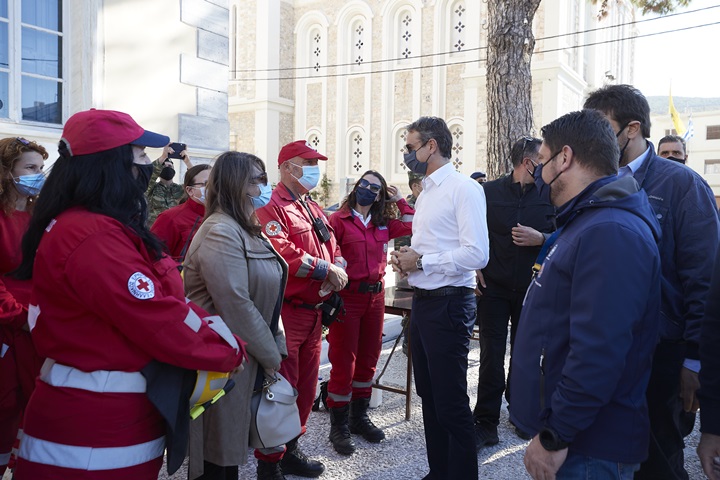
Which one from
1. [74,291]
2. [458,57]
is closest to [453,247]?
[74,291]

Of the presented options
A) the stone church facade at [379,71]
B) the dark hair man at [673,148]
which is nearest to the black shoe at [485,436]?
the dark hair man at [673,148]

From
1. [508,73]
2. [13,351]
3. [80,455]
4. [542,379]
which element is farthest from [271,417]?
[508,73]

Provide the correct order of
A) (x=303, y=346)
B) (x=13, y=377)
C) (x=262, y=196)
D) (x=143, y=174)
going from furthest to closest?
(x=303, y=346), (x=262, y=196), (x=13, y=377), (x=143, y=174)

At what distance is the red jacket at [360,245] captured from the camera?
422cm

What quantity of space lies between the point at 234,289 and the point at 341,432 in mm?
1906

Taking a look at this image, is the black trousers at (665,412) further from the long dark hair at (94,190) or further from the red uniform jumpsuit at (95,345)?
the long dark hair at (94,190)

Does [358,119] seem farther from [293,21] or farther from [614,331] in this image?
[614,331]

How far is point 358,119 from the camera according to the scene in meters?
26.6

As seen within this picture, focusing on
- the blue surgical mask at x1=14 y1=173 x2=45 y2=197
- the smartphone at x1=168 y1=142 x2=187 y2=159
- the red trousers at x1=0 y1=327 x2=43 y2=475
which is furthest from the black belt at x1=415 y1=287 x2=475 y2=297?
the smartphone at x1=168 y1=142 x2=187 y2=159

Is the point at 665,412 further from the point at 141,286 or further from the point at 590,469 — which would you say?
the point at 141,286

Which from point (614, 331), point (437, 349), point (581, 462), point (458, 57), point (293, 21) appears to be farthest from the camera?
point (293, 21)

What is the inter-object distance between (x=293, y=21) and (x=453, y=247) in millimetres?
27888

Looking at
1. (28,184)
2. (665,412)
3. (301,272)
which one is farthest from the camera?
(301,272)

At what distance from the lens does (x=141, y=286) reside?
175 cm
